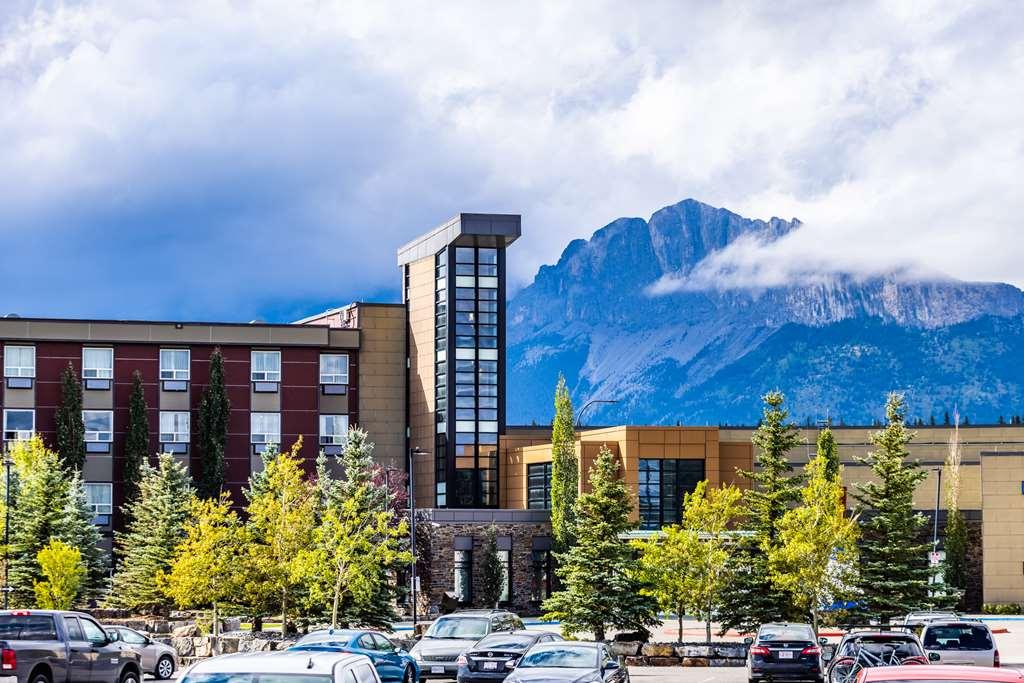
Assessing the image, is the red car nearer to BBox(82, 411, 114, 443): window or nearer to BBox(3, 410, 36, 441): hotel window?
BBox(3, 410, 36, 441): hotel window

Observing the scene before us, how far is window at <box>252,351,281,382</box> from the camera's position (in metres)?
90.0

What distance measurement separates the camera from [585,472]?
78.4 m

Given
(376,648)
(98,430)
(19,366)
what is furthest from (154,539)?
(376,648)

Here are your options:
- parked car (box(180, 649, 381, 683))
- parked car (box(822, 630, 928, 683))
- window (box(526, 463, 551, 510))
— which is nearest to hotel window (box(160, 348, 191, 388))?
window (box(526, 463, 551, 510))

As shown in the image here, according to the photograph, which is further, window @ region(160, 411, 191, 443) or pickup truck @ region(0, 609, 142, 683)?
window @ region(160, 411, 191, 443)

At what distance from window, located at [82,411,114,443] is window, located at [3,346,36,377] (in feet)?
12.6

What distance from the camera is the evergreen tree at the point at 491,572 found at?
7869 cm

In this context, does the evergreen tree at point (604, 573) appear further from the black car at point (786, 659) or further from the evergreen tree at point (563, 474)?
the evergreen tree at point (563, 474)

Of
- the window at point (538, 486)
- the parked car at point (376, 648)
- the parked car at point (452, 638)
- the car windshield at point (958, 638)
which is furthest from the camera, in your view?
the window at point (538, 486)

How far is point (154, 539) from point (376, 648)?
1540 inches

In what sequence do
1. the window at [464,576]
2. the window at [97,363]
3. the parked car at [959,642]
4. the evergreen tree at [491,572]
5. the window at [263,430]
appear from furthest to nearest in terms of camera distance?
the window at [263,430] < the window at [97,363] < the window at [464,576] < the evergreen tree at [491,572] < the parked car at [959,642]

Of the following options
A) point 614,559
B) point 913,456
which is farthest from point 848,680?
point 913,456

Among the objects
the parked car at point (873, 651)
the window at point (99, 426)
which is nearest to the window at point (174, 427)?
the window at point (99, 426)

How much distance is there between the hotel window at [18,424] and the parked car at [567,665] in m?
62.9
